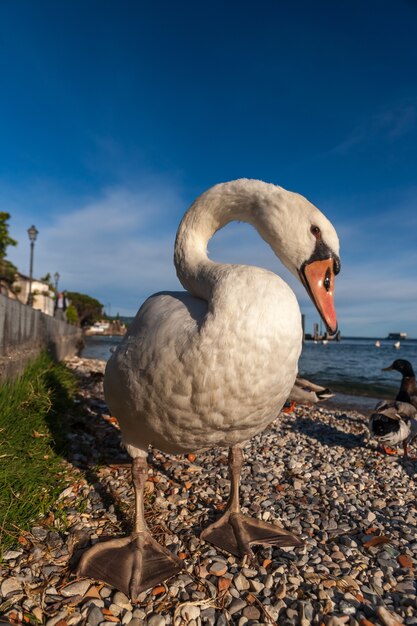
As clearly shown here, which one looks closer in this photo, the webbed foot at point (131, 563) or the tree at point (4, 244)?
the webbed foot at point (131, 563)

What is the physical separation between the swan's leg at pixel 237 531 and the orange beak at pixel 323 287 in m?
1.32

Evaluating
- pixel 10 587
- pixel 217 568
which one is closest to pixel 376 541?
pixel 217 568

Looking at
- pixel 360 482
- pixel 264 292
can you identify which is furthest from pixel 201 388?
pixel 360 482

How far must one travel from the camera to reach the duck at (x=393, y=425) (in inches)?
217

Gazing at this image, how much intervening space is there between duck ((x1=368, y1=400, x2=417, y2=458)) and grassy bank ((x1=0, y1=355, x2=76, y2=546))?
4.40m

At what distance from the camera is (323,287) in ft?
8.03

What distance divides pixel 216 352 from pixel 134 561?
1.47 meters

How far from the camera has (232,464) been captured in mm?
3070

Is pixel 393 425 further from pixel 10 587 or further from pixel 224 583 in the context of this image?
pixel 10 587

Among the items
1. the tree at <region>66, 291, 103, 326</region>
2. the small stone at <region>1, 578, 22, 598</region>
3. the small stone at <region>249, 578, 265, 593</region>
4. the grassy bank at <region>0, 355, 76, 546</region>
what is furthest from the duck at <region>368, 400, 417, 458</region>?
the tree at <region>66, 291, 103, 326</region>

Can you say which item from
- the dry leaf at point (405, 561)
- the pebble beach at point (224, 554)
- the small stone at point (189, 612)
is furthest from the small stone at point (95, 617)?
the dry leaf at point (405, 561)

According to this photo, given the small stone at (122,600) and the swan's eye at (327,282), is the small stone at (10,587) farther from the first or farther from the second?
the swan's eye at (327,282)

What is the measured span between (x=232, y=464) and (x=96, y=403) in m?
3.87

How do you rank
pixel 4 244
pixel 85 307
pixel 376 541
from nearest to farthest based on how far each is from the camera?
pixel 376 541 < pixel 4 244 < pixel 85 307
